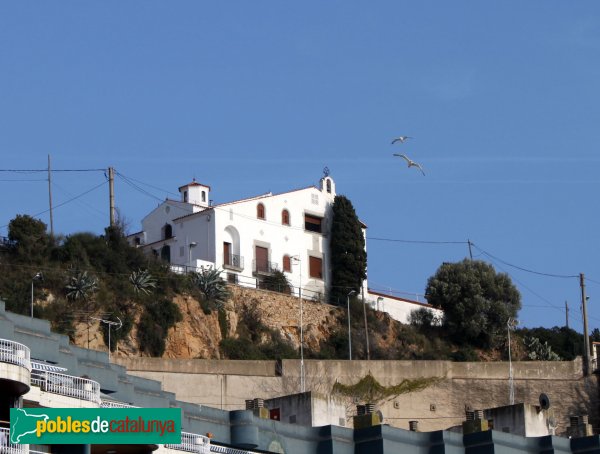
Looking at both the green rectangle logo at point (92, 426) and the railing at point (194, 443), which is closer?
the green rectangle logo at point (92, 426)

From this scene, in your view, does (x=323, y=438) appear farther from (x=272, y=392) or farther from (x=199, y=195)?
(x=199, y=195)

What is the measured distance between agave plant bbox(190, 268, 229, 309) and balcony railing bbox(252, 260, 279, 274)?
453cm

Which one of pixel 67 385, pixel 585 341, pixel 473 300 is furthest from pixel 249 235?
pixel 67 385

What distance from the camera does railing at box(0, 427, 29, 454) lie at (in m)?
40.1

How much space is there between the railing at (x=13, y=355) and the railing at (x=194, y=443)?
6572 millimetres

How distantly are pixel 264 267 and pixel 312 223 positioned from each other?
14.5 feet

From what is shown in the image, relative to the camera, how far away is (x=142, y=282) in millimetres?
79312

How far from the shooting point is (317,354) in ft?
275

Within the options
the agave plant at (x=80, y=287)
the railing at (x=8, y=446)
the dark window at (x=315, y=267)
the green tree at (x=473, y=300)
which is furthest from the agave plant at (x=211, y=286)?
the railing at (x=8, y=446)

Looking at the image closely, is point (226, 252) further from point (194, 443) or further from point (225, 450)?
point (194, 443)

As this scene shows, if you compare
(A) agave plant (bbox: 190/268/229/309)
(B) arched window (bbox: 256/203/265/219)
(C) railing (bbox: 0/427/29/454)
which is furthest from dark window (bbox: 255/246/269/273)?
(C) railing (bbox: 0/427/29/454)

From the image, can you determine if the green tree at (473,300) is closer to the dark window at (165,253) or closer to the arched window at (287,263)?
the arched window at (287,263)

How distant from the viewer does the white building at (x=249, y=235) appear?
283 ft

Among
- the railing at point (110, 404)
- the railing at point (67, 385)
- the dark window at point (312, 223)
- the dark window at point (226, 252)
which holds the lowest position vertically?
the railing at point (110, 404)
